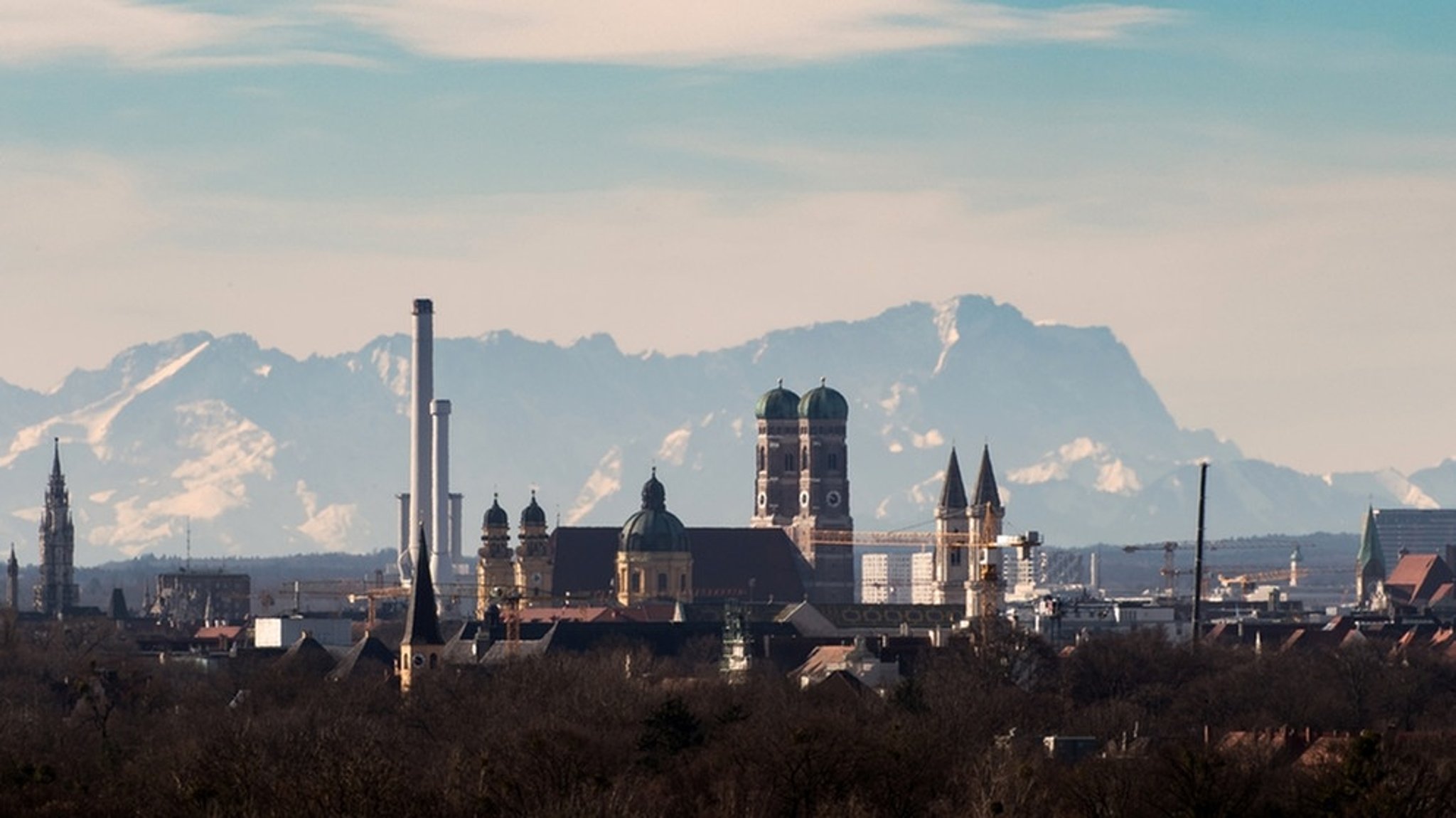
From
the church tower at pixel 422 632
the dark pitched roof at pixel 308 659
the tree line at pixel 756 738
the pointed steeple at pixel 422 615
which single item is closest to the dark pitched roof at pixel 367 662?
the dark pitched roof at pixel 308 659

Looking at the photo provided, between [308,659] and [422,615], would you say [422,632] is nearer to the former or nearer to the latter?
[422,615]

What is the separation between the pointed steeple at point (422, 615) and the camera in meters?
162

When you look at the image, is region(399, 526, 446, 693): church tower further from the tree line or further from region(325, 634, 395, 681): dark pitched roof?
the tree line

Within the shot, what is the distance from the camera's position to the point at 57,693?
14900 centimetres

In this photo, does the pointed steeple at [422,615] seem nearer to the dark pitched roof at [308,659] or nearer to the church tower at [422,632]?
the church tower at [422,632]

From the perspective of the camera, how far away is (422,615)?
16362 cm

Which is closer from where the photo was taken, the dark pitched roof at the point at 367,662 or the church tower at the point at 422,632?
the church tower at the point at 422,632

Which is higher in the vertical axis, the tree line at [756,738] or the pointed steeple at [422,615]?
the pointed steeple at [422,615]

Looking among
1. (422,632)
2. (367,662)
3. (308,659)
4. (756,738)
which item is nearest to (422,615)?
(422,632)

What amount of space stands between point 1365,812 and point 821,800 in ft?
44.1

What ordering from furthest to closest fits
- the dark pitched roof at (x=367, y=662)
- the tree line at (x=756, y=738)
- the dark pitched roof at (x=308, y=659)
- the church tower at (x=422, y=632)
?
the dark pitched roof at (x=367, y=662) < the dark pitched roof at (x=308, y=659) < the church tower at (x=422, y=632) < the tree line at (x=756, y=738)

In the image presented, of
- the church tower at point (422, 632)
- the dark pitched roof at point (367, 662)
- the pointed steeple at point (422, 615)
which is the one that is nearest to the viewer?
the church tower at point (422, 632)

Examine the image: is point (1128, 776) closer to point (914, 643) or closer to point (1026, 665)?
point (1026, 665)

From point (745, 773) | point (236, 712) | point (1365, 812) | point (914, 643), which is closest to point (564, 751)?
point (745, 773)
